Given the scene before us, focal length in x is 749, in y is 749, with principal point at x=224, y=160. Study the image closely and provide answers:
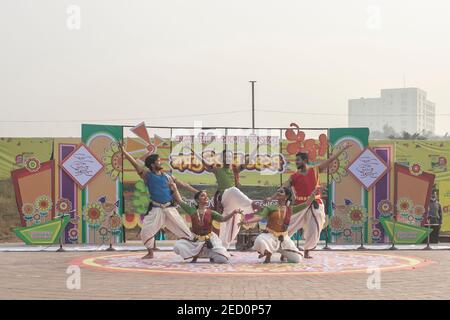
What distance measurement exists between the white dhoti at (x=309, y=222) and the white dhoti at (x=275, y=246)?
0.85 m

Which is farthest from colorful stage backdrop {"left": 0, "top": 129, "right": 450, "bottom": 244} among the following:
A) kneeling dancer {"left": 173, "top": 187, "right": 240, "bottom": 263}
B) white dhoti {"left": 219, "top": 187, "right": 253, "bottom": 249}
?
kneeling dancer {"left": 173, "top": 187, "right": 240, "bottom": 263}

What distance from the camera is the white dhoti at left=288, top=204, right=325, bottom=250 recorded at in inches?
536

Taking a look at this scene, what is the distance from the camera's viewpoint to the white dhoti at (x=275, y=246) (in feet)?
41.0

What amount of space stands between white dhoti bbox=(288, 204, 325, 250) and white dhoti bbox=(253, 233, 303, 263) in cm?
85

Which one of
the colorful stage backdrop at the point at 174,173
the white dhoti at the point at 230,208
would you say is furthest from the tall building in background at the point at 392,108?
the white dhoti at the point at 230,208

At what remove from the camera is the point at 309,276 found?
1065 centimetres

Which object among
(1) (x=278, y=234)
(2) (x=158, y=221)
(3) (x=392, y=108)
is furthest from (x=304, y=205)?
(3) (x=392, y=108)

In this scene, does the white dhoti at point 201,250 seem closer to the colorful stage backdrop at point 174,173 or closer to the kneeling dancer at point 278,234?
the kneeling dancer at point 278,234

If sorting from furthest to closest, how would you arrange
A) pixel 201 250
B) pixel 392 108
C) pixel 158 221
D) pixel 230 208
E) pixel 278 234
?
pixel 392 108
pixel 230 208
pixel 158 221
pixel 278 234
pixel 201 250

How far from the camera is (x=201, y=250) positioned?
41.2 ft

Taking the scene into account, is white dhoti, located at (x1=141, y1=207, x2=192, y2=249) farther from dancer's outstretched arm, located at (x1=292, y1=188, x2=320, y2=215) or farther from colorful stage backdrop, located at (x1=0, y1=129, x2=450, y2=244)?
colorful stage backdrop, located at (x1=0, y1=129, x2=450, y2=244)

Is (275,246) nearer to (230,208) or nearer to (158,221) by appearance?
(230,208)

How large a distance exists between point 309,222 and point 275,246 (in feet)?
4.29
